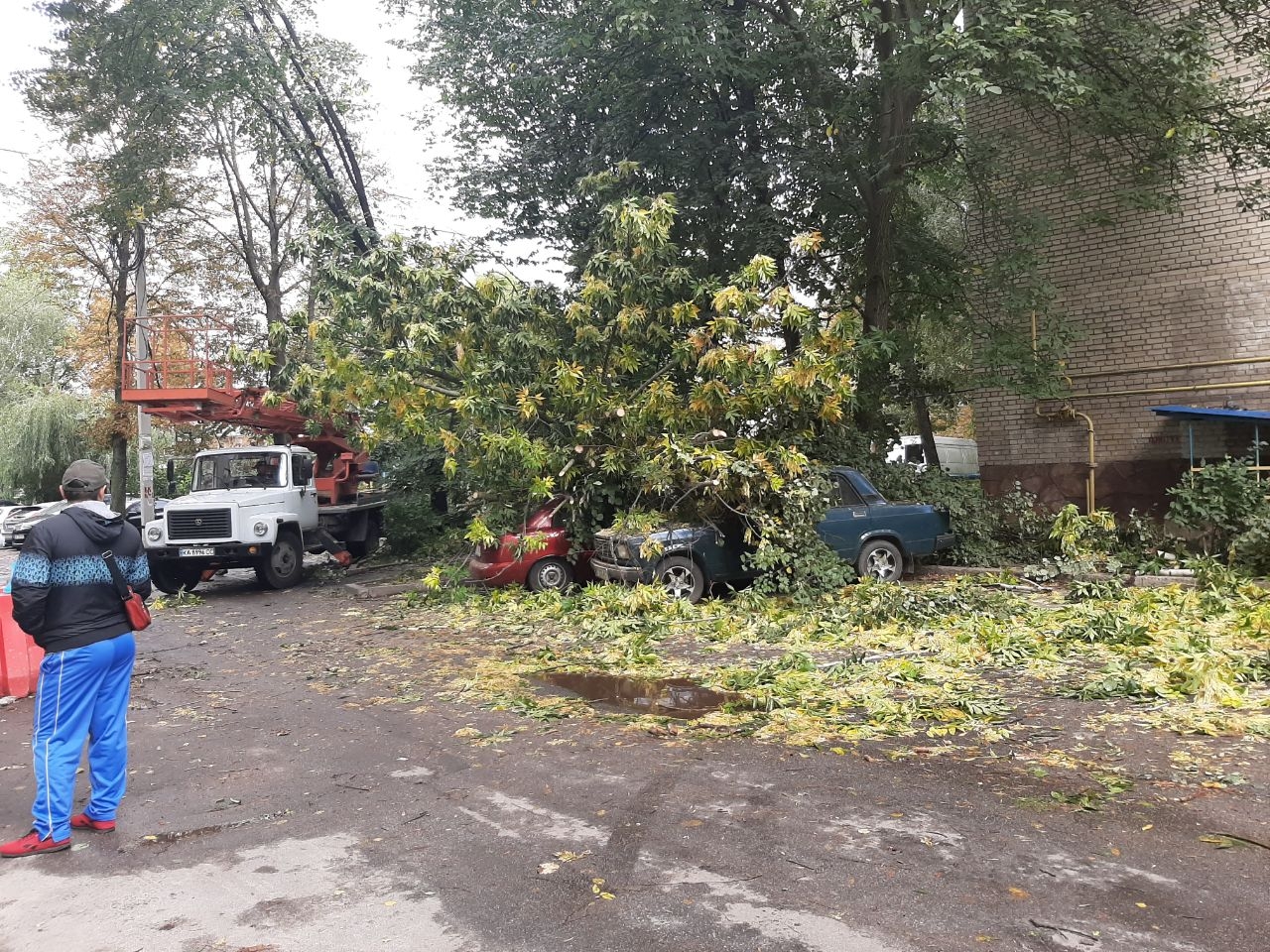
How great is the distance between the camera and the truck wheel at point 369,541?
18094mm

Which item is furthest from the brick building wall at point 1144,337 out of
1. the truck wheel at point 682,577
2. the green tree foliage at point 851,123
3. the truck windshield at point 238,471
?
the truck windshield at point 238,471

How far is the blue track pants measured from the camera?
4215mm

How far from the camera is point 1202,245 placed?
13.2 m

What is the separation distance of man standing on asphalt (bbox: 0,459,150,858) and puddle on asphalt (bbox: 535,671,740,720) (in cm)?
331

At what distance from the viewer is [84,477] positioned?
4.69 meters

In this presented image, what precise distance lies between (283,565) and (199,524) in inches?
60.6

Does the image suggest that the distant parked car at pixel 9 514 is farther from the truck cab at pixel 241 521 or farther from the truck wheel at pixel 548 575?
the truck wheel at pixel 548 575

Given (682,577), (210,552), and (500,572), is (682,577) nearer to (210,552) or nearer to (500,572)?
(500,572)

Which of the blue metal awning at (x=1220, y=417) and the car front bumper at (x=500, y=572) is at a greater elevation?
the blue metal awning at (x=1220, y=417)

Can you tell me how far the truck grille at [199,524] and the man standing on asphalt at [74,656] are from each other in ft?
33.2

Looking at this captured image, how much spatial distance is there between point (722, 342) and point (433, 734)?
24.4 feet

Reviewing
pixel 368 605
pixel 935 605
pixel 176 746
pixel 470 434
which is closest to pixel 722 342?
pixel 470 434

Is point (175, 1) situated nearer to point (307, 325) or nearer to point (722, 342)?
point (307, 325)

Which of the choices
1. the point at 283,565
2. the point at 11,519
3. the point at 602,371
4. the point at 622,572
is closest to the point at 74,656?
the point at 622,572
